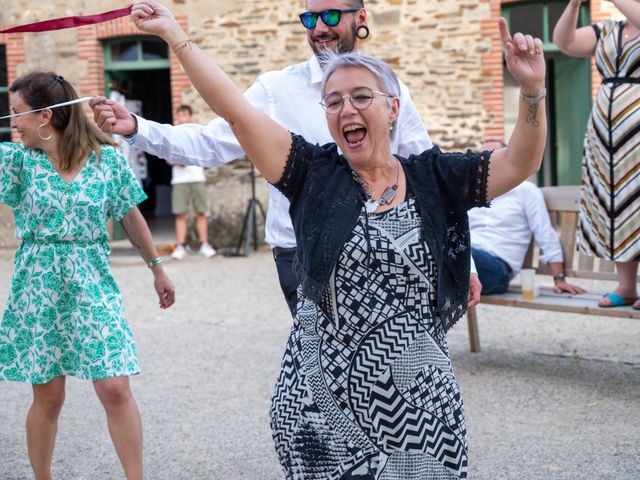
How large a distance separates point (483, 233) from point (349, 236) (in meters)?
Result: 4.71

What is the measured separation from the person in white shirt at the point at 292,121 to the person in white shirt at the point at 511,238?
3.26m

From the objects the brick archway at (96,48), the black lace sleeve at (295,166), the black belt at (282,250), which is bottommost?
the brick archway at (96,48)

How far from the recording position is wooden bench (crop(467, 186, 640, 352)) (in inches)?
274

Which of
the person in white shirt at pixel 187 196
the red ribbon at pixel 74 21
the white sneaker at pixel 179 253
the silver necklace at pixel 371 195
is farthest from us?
the person in white shirt at pixel 187 196

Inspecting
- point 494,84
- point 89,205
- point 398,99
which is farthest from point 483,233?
point 494,84

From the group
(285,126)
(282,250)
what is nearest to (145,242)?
(282,250)

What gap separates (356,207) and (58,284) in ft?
6.42

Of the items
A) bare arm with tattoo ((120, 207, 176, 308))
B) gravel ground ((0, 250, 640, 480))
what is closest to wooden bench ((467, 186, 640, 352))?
gravel ground ((0, 250, 640, 480))

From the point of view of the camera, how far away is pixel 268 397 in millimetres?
6539

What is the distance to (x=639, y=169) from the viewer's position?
6277 millimetres

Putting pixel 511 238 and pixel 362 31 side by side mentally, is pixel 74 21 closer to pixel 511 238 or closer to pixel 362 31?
pixel 362 31

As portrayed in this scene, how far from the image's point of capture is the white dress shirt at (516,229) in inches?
295

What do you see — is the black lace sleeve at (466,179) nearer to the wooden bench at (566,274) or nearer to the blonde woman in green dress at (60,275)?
the blonde woman in green dress at (60,275)

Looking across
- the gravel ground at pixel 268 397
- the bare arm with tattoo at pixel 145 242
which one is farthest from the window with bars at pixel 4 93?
the bare arm with tattoo at pixel 145 242
